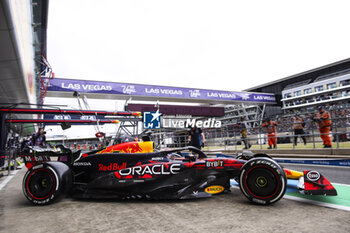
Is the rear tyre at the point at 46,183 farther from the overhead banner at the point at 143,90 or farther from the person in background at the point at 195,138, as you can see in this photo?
the overhead banner at the point at 143,90

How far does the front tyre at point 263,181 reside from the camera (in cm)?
262

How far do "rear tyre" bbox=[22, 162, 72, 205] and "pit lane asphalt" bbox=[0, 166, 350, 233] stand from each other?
12cm

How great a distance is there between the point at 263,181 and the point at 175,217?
119 cm

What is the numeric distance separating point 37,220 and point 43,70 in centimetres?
852

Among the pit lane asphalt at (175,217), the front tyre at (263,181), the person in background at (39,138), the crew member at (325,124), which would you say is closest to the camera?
the pit lane asphalt at (175,217)

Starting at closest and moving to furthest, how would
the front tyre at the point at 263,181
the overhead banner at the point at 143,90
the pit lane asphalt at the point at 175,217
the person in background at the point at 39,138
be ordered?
1. the pit lane asphalt at the point at 175,217
2. the front tyre at the point at 263,181
3. the person in background at the point at 39,138
4. the overhead banner at the point at 143,90

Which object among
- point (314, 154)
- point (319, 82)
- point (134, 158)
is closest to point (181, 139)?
point (314, 154)

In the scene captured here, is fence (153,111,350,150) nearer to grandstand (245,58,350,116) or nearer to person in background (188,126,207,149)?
person in background (188,126,207,149)

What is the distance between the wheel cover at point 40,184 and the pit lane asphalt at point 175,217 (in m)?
0.17

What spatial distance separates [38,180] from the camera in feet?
10.6

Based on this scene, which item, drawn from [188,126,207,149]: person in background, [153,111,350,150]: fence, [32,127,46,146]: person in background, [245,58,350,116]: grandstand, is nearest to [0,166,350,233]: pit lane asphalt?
[188,126,207,149]: person in background

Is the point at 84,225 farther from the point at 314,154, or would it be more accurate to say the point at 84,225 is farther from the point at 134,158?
the point at 314,154

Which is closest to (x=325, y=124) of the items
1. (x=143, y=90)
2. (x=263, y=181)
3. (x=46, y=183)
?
(x=263, y=181)

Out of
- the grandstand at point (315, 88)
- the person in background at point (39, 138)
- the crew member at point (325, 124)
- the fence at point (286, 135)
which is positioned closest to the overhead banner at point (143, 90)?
the fence at point (286, 135)
